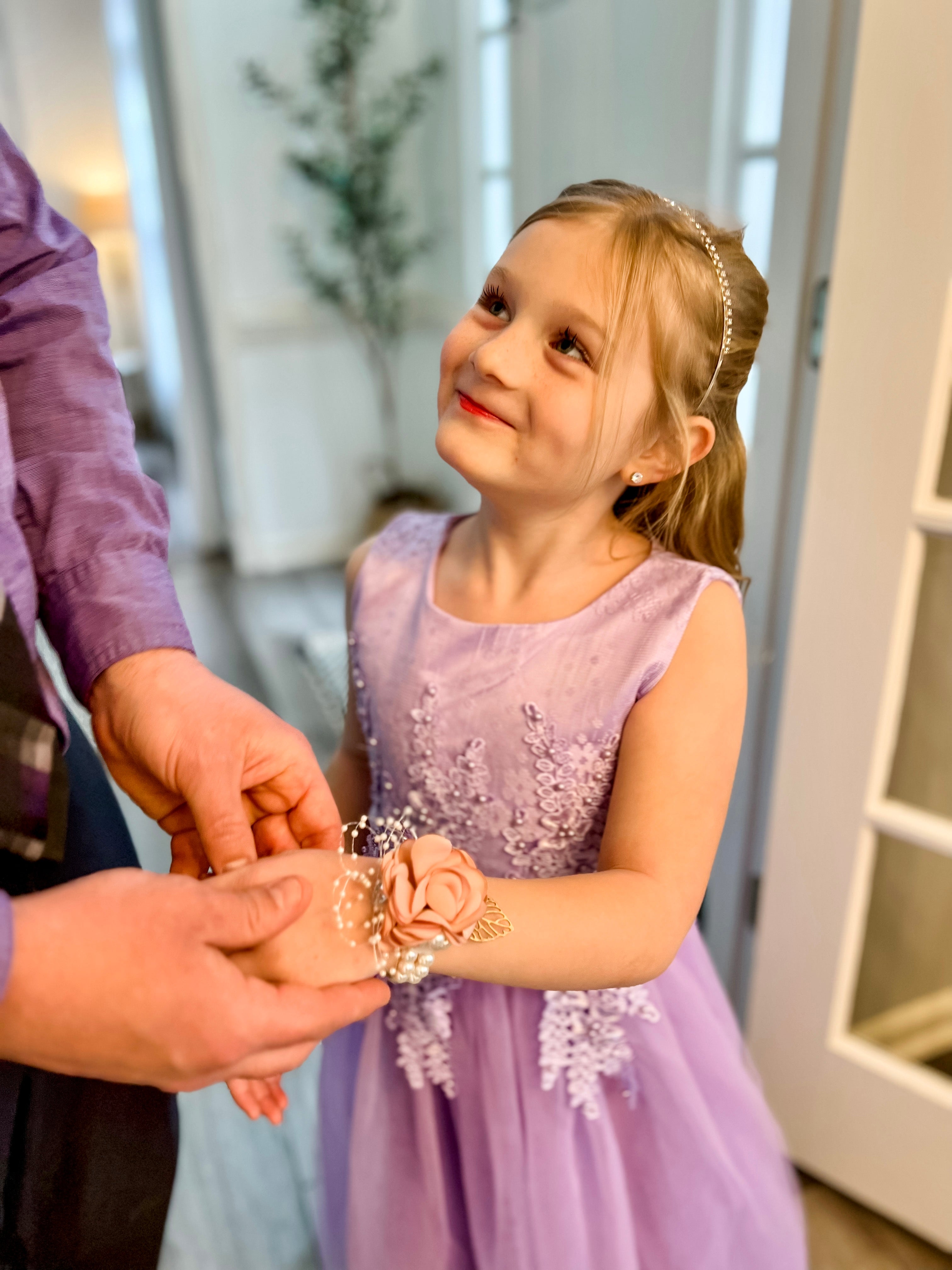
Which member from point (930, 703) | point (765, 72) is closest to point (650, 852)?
point (930, 703)

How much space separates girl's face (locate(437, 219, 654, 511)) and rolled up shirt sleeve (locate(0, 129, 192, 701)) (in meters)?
0.23

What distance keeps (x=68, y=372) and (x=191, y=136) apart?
9.79 ft

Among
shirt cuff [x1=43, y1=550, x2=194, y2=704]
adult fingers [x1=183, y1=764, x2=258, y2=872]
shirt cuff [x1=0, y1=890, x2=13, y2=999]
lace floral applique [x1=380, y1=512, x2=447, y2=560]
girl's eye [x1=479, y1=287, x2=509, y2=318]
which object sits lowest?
adult fingers [x1=183, y1=764, x2=258, y2=872]

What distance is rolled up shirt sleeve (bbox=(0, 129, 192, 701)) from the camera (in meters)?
0.64

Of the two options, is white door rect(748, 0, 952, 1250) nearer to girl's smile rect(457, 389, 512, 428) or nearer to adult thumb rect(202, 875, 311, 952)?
girl's smile rect(457, 389, 512, 428)

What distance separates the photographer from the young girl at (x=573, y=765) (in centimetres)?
66

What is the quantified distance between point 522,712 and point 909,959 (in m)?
0.84

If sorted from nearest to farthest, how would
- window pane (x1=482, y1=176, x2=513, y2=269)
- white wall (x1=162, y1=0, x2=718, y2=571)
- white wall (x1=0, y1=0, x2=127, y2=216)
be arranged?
window pane (x1=482, y1=176, x2=513, y2=269) → white wall (x1=162, y1=0, x2=718, y2=571) → white wall (x1=0, y1=0, x2=127, y2=216)

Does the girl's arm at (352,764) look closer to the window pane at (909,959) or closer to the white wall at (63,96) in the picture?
the window pane at (909,959)

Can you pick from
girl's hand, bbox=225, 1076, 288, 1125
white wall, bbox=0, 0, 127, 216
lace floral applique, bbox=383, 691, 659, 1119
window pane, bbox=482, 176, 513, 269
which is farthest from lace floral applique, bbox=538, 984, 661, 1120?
white wall, bbox=0, 0, 127, 216

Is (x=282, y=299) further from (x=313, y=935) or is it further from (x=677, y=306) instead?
(x=313, y=935)

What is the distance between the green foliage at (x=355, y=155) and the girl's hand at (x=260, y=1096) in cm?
306

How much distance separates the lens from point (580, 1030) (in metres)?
0.85

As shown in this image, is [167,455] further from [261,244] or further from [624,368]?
[624,368]
